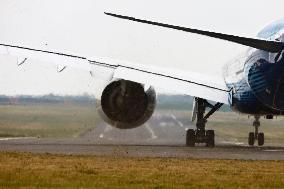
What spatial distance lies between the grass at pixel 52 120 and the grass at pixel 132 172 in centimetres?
2646

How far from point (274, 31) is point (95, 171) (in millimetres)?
9199

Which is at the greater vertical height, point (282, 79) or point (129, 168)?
point (282, 79)

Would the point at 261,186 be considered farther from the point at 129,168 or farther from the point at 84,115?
the point at 84,115

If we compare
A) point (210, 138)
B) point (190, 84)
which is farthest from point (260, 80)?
point (210, 138)

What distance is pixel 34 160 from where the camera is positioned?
17.5 metres

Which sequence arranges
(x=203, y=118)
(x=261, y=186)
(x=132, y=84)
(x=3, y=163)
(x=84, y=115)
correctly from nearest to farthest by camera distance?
(x=261, y=186) → (x=3, y=163) → (x=132, y=84) → (x=203, y=118) → (x=84, y=115)

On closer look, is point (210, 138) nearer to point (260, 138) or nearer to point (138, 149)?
point (260, 138)

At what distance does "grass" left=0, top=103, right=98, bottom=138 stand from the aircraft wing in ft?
62.7

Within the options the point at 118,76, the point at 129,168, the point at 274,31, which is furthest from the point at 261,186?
the point at 118,76

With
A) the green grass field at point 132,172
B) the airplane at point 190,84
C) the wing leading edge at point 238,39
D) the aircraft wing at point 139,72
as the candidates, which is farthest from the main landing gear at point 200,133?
the green grass field at point 132,172

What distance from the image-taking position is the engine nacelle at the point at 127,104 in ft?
83.3

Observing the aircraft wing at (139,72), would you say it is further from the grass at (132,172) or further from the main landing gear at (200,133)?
the grass at (132,172)

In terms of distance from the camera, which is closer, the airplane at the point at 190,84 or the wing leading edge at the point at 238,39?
the wing leading edge at the point at 238,39

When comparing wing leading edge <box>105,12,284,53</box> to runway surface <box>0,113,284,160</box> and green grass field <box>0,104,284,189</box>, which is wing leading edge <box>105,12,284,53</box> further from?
green grass field <box>0,104,284,189</box>
